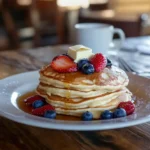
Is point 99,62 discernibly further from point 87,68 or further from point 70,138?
point 70,138

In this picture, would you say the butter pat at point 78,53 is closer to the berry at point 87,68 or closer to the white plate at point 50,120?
the berry at point 87,68

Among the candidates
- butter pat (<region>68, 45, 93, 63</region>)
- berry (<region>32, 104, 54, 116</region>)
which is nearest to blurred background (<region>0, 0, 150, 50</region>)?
butter pat (<region>68, 45, 93, 63</region>)

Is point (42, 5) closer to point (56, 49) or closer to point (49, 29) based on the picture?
point (49, 29)

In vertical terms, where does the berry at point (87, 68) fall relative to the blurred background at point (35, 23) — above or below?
above

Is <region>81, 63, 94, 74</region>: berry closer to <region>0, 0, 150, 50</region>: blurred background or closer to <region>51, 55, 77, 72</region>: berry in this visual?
<region>51, 55, 77, 72</region>: berry

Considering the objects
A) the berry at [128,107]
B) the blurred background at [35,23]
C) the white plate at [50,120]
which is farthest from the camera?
the blurred background at [35,23]

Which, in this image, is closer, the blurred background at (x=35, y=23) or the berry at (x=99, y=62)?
the berry at (x=99, y=62)

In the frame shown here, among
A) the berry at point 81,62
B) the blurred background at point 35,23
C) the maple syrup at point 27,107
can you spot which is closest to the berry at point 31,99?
the maple syrup at point 27,107

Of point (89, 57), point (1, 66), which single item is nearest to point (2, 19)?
point (1, 66)
